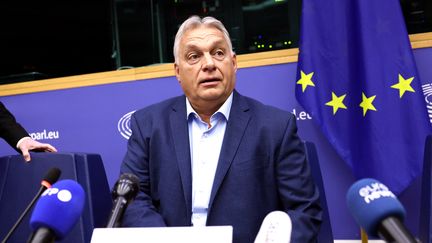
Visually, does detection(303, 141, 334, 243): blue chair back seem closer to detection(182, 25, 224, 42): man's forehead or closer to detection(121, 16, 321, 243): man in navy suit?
detection(121, 16, 321, 243): man in navy suit

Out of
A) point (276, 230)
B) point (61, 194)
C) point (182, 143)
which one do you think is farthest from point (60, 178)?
point (276, 230)

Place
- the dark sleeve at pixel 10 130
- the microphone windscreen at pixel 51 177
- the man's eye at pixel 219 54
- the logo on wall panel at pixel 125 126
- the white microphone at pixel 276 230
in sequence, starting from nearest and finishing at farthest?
the white microphone at pixel 276 230, the microphone windscreen at pixel 51 177, the man's eye at pixel 219 54, the dark sleeve at pixel 10 130, the logo on wall panel at pixel 125 126

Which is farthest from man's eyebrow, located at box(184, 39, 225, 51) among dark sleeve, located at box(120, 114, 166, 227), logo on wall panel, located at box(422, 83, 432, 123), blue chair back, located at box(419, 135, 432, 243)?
logo on wall panel, located at box(422, 83, 432, 123)

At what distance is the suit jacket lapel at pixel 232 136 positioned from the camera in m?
1.82

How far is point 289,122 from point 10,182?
3.82ft

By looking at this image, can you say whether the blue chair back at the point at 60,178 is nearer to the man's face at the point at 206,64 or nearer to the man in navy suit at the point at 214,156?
the man in navy suit at the point at 214,156

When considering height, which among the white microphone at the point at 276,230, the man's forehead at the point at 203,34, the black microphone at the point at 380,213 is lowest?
the white microphone at the point at 276,230

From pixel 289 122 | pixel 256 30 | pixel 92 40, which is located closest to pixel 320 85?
pixel 289 122

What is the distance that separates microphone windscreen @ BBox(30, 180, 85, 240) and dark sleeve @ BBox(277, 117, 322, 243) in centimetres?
83

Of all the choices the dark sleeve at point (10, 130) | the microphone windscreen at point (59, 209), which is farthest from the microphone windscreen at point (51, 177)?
the dark sleeve at point (10, 130)

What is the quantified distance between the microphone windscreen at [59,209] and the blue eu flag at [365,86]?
1635 mm

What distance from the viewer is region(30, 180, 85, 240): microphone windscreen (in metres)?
0.92

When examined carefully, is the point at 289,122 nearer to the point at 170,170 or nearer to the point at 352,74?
the point at 170,170

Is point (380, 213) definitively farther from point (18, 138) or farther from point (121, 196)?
point (18, 138)
